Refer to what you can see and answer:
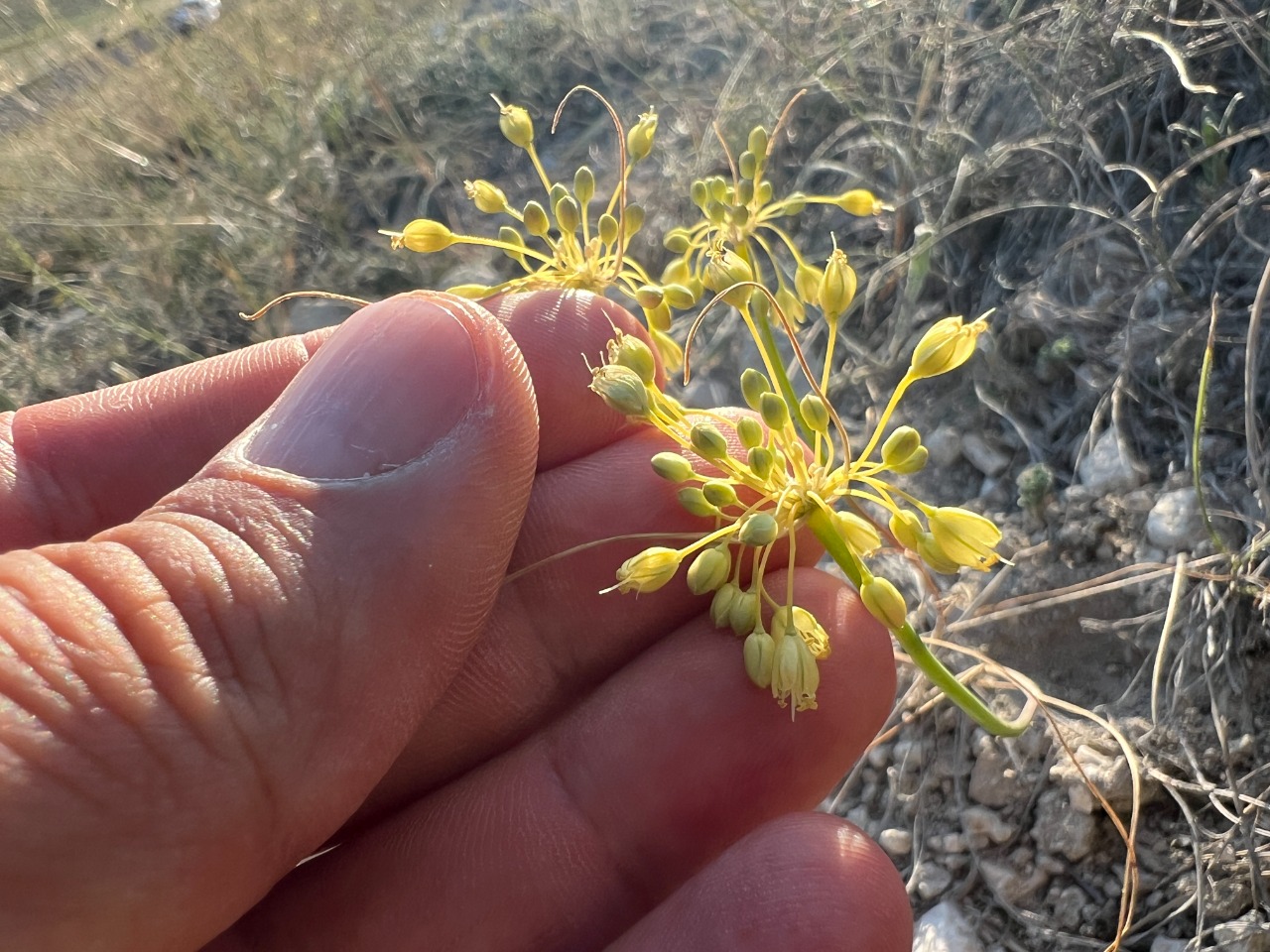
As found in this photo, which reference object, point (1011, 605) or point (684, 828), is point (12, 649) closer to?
point (684, 828)

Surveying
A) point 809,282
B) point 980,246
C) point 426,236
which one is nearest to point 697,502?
point 809,282

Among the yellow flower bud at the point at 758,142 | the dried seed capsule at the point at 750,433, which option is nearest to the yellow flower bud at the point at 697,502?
the dried seed capsule at the point at 750,433

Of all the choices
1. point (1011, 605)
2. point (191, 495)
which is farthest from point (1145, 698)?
point (191, 495)

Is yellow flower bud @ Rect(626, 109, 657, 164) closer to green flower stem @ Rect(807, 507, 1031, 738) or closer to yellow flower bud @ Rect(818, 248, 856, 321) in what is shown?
yellow flower bud @ Rect(818, 248, 856, 321)

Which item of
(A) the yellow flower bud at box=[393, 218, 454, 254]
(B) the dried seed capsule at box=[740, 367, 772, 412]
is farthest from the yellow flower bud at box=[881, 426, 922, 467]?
(A) the yellow flower bud at box=[393, 218, 454, 254]

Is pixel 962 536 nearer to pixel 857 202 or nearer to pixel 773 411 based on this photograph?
pixel 773 411

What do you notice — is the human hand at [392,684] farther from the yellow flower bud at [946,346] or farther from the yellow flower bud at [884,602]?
the yellow flower bud at [946,346]

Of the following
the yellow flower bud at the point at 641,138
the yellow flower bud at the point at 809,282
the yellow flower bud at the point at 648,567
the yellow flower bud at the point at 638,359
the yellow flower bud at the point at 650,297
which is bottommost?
the yellow flower bud at the point at 648,567

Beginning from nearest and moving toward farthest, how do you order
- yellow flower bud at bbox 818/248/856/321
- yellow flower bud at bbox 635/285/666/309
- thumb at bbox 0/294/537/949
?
thumb at bbox 0/294/537/949, yellow flower bud at bbox 818/248/856/321, yellow flower bud at bbox 635/285/666/309
